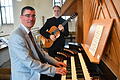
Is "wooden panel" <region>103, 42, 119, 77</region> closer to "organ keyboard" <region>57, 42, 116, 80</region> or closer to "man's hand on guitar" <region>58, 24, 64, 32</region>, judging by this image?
"organ keyboard" <region>57, 42, 116, 80</region>

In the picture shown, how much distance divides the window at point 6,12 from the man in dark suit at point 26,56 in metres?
8.25

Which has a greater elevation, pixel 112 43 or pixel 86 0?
pixel 86 0

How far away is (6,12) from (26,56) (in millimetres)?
8669

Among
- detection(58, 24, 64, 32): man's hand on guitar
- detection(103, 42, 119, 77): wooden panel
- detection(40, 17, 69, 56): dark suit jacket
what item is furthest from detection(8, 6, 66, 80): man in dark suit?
detection(58, 24, 64, 32): man's hand on guitar

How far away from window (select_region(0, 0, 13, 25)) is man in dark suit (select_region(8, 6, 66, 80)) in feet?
27.1

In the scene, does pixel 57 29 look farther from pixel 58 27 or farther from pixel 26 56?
pixel 26 56

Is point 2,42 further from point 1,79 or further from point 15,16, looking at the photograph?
point 15,16

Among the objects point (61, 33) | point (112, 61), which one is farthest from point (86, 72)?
point (61, 33)

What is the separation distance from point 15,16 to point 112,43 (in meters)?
7.84

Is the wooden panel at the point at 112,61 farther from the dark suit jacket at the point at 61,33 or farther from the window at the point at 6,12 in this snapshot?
the window at the point at 6,12

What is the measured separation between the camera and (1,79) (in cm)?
311

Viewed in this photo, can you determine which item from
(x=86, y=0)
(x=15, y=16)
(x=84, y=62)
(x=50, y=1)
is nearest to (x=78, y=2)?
(x=86, y=0)

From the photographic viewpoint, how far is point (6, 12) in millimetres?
9664

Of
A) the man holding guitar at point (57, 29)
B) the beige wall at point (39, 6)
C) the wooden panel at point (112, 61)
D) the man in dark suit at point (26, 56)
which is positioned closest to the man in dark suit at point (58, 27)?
the man holding guitar at point (57, 29)
